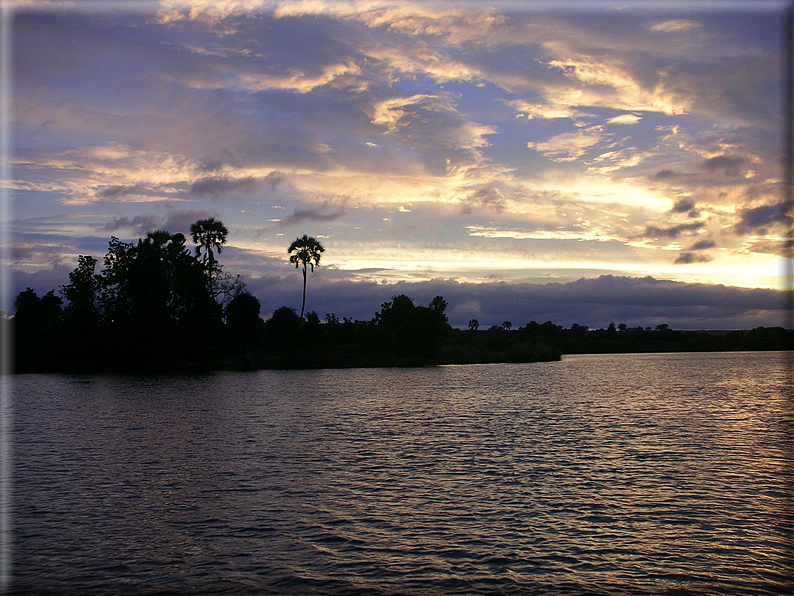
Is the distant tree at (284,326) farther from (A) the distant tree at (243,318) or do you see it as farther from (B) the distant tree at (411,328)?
(B) the distant tree at (411,328)

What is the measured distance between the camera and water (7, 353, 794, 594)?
1102 centimetres

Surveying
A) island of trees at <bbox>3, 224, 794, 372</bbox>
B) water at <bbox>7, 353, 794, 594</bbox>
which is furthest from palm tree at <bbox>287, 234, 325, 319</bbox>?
water at <bbox>7, 353, 794, 594</bbox>

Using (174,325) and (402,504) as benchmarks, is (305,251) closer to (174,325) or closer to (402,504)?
(174,325)

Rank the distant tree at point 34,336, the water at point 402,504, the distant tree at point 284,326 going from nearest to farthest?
the water at point 402,504 → the distant tree at point 34,336 → the distant tree at point 284,326

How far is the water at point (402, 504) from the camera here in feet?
36.1

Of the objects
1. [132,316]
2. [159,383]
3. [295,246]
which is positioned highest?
[295,246]

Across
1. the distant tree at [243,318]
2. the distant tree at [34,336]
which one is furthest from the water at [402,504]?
the distant tree at [34,336]

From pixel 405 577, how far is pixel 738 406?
36600mm

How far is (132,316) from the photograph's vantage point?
81.9m

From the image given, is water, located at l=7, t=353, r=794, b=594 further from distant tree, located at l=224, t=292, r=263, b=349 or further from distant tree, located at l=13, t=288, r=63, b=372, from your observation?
distant tree, located at l=13, t=288, r=63, b=372

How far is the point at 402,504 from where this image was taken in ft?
50.7

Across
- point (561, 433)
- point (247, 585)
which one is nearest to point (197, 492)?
point (247, 585)

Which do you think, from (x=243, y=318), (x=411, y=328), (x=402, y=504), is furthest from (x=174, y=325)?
(x=402, y=504)

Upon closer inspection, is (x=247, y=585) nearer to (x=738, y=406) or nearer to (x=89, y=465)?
(x=89, y=465)
